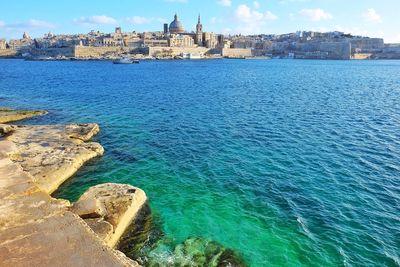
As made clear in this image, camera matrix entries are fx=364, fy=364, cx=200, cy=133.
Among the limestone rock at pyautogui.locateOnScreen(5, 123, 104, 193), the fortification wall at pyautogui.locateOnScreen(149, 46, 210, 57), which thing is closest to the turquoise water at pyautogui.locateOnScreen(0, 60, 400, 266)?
the limestone rock at pyautogui.locateOnScreen(5, 123, 104, 193)

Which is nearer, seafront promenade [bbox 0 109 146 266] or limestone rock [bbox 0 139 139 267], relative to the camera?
limestone rock [bbox 0 139 139 267]

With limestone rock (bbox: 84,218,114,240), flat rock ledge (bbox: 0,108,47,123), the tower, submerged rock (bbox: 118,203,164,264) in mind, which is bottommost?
submerged rock (bbox: 118,203,164,264)

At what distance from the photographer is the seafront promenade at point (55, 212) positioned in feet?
27.3

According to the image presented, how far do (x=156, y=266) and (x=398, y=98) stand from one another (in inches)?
1638

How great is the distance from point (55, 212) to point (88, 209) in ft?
4.53

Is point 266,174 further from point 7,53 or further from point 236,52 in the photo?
point 7,53

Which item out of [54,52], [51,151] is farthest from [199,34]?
[51,151]

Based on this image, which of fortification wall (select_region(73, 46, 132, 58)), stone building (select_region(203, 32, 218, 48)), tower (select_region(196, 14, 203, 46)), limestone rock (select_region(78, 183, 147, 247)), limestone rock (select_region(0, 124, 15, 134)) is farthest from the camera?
tower (select_region(196, 14, 203, 46))

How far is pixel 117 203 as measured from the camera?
1263 cm

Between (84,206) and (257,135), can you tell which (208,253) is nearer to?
(84,206)

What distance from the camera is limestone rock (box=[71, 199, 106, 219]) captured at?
37.5 feet

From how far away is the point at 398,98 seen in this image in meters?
42.9

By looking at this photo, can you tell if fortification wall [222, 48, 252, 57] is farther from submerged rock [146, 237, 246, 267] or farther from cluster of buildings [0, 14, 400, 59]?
submerged rock [146, 237, 246, 267]

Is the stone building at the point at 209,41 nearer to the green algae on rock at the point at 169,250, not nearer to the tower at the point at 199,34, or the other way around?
the tower at the point at 199,34
